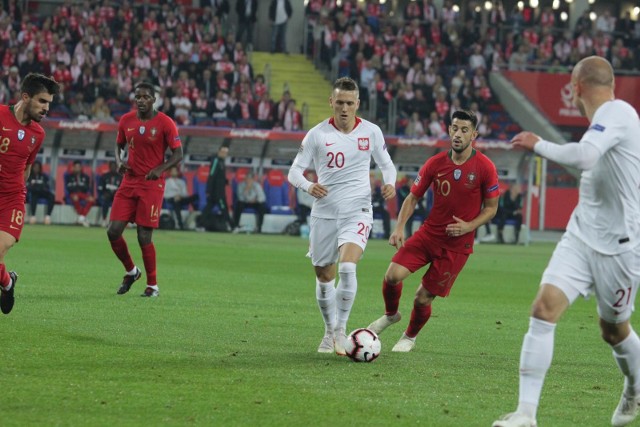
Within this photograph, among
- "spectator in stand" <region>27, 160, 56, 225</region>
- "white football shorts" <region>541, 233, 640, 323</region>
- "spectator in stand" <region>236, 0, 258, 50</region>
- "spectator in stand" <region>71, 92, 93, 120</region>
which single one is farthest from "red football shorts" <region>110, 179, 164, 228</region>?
"spectator in stand" <region>236, 0, 258, 50</region>

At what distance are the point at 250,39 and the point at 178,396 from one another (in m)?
33.9

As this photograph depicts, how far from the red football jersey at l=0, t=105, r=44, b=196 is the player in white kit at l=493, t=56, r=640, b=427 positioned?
19.5ft

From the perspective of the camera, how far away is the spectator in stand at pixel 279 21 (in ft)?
133

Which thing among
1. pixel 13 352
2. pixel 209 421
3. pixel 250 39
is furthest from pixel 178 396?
pixel 250 39

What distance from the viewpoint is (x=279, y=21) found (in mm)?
41406

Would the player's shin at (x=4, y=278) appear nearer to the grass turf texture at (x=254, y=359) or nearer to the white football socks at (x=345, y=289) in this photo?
the grass turf texture at (x=254, y=359)

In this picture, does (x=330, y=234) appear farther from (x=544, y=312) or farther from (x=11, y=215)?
(x=544, y=312)

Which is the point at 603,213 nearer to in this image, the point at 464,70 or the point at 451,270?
the point at 451,270

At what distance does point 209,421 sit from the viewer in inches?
272

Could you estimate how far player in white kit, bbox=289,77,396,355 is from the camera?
10.5 meters

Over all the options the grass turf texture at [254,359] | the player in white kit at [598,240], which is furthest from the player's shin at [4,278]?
the player in white kit at [598,240]

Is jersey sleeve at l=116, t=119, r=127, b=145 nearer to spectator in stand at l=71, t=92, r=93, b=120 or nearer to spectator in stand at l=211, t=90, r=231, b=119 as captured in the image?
spectator in stand at l=71, t=92, r=93, b=120

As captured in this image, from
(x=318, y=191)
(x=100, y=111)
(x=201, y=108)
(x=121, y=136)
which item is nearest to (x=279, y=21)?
(x=201, y=108)

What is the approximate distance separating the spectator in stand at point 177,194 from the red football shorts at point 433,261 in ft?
72.6
